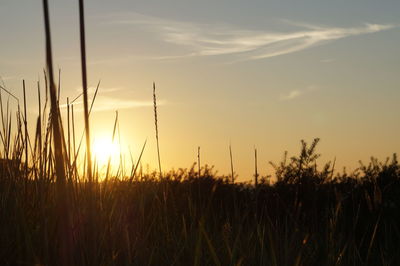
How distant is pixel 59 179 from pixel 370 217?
582 cm

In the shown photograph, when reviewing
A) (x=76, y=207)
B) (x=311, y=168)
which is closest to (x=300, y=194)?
(x=311, y=168)

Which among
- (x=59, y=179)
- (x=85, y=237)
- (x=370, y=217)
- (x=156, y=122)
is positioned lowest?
(x=370, y=217)

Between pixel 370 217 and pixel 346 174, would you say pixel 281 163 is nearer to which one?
pixel 346 174

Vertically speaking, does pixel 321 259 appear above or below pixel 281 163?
below

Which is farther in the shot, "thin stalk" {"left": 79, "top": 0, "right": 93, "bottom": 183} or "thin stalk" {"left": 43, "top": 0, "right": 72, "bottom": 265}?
"thin stalk" {"left": 79, "top": 0, "right": 93, "bottom": 183}

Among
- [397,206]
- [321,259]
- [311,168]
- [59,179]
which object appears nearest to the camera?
[59,179]

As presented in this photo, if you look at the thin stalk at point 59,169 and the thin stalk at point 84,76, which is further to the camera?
the thin stalk at point 84,76

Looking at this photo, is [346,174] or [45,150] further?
[346,174]

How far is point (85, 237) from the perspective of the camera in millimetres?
2342

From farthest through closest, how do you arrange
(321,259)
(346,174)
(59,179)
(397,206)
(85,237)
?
(346,174) → (397,206) → (321,259) → (85,237) → (59,179)

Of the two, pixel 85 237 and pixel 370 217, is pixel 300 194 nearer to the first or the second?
pixel 370 217

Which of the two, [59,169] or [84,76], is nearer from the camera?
[59,169]

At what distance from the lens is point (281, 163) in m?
9.18

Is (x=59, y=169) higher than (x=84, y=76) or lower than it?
Answer: lower
